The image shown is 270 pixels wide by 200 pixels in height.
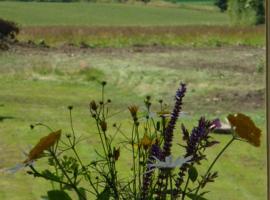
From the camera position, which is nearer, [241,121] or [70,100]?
[241,121]

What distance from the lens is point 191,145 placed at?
1131 mm

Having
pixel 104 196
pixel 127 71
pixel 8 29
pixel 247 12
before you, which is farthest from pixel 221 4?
pixel 104 196

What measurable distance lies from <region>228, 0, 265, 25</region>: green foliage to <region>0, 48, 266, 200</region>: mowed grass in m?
0.10

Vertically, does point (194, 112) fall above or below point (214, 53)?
below

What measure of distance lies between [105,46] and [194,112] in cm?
37

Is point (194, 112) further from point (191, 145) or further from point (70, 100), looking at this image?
point (191, 145)

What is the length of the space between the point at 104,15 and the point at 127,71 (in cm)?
20

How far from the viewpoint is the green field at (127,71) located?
6.61 ft

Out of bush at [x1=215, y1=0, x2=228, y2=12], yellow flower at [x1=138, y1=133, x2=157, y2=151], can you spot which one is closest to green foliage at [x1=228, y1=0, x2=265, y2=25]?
bush at [x1=215, y1=0, x2=228, y2=12]

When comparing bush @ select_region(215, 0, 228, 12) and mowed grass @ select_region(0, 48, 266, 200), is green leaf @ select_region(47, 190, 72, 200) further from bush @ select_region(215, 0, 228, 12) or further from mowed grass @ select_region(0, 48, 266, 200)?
bush @ select_region(215, 0, 228, 12)

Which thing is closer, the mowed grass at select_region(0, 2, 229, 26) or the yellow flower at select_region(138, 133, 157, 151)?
the yellow flower at select_region(138, 133, 157, 151)

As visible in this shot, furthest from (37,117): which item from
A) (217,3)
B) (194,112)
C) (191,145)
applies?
(191,145)

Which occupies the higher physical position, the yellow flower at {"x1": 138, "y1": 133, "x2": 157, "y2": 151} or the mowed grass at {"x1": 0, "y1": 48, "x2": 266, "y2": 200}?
the yellow flower at {"x1": 138, "y1": 133, "x2": 157, "y2": 151}

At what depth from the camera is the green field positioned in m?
2.02
